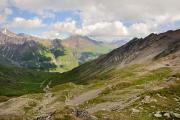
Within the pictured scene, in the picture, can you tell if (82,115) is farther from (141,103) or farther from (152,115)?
(141,103)

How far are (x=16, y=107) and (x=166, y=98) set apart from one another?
86.7m

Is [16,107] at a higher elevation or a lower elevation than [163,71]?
lower

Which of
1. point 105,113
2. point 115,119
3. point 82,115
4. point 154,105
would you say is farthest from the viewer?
point 154,105

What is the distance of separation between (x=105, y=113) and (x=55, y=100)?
99.4 m

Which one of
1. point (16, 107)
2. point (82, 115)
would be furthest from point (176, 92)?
point (16, 107)

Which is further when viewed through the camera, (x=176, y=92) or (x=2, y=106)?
(x=2, y=106)

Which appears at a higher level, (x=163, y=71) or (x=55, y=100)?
(x=163, y=71)

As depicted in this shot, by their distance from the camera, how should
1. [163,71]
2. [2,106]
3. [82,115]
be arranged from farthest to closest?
[163,71] < [2,106] < [82,115]

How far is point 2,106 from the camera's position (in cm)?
14462

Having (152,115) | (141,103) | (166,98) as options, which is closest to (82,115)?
(152,115)

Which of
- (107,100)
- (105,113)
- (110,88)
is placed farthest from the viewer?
(110,88)

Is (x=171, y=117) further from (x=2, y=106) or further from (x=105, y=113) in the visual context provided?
(x=2, y=106)

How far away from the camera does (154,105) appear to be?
56.7 meters

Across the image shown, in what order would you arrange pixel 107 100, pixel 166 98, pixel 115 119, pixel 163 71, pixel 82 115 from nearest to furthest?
pixel 82 115, pixel 115 119, pixel 166 98, pixel 107 100, pixel 163 71
